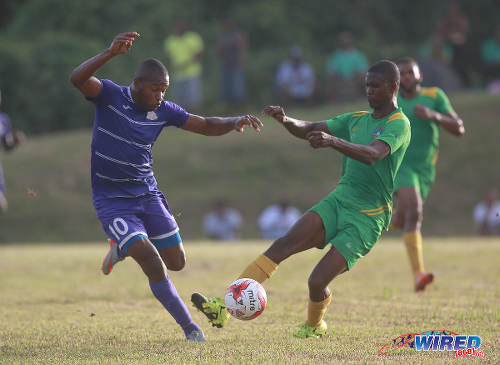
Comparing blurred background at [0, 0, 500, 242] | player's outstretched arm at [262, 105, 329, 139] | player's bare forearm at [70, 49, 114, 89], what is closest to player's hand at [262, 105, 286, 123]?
player's outstretched arm at [262, 105, 329, 139]

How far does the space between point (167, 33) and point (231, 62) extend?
5564 millimetres

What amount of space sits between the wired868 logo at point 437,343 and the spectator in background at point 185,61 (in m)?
17.9

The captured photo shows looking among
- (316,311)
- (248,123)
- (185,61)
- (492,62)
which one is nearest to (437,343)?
(316,311)

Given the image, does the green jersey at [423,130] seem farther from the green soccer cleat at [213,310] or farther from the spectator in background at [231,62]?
the spectator in background at [231,62]

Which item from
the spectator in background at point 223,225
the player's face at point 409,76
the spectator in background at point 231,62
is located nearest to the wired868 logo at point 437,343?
the player's face at point 409,76

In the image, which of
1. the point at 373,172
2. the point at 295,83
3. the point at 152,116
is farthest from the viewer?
the point at 295,83

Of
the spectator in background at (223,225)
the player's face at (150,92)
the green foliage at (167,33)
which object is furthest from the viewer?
the green foliage at (167,33)

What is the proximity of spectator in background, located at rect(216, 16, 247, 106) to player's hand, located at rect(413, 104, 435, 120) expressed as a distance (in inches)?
582

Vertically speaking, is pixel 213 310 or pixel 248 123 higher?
pixel 248 123

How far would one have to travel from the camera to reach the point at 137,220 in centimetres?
707

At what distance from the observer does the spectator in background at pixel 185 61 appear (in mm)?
23938

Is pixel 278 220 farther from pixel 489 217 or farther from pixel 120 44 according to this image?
pixel 120 44

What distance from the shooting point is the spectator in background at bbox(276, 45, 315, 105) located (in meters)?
25.2

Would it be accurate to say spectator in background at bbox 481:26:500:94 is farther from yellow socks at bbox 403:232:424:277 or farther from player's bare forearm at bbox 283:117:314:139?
player's bare forearm at bbox 283:117:314:139
